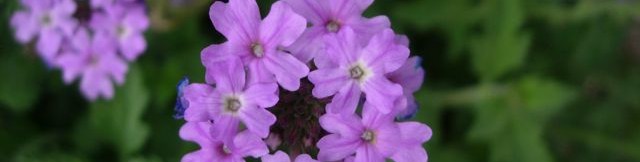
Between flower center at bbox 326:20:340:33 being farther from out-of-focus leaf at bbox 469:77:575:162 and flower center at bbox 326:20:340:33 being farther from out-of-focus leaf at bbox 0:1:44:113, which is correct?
out-of-focus leaf at bbox 0:1:44:113

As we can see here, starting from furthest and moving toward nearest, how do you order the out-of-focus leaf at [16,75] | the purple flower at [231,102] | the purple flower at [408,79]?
the out-of-focus leaf at [16,75] < the purple flower at [408,79] < the purple flower at [231,102]

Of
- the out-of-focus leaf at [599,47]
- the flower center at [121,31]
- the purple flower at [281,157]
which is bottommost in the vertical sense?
the purple flower at [281,157]

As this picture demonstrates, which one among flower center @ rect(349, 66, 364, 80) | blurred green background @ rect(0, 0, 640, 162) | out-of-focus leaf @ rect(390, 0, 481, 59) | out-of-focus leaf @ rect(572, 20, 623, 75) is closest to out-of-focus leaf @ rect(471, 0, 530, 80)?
blurred green background @ rect(0, 0, 640, 162)

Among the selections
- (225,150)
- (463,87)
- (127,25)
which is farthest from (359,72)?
(463,87)

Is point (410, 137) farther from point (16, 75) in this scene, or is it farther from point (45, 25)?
point (16, 75)

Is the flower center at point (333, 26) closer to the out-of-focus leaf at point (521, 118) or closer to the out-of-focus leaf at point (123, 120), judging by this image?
the out-of-focus leaf at point (123, 120)

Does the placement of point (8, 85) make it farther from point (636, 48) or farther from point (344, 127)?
point (636, 48)

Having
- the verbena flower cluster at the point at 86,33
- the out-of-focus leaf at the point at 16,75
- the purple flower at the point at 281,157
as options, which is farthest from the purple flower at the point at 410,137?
the out-of-focus leaf at the point at 16,75
